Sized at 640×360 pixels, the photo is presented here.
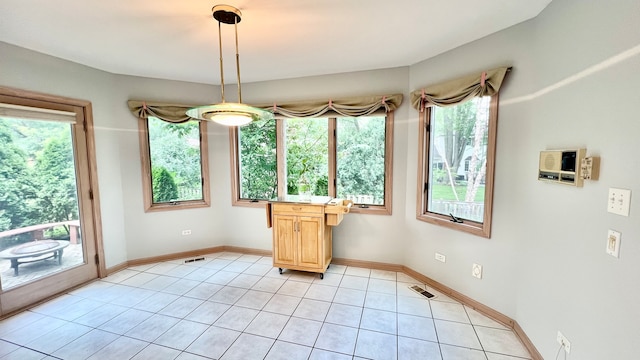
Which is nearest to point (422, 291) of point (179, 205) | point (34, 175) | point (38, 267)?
point (179, 205)

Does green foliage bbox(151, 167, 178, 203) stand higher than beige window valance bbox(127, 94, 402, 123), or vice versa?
beige window valance bbox(127, 94, 402, 123)

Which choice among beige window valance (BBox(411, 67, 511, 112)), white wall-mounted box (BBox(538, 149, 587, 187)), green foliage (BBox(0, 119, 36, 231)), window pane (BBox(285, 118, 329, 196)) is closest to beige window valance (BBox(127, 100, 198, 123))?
green foliage (BBox(0, 119, 36, 231))

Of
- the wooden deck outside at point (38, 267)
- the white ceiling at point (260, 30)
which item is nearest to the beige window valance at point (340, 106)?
the white ceiling at point (260, 30)

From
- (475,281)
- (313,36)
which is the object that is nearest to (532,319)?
(475,281)

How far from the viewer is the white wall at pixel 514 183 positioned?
1.27 meters

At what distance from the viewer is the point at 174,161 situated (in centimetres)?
371

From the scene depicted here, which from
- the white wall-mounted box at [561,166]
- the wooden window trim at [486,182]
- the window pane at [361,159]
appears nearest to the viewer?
the white wall-mounted box at [561,166]

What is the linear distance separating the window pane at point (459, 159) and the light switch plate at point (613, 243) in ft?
3.85

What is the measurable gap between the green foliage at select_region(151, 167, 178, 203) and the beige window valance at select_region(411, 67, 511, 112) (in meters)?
3.40

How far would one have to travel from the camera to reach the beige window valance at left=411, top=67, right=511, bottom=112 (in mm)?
2178

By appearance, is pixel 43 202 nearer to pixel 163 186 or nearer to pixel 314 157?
pixel 163 186

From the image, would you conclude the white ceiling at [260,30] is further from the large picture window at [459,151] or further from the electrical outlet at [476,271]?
the electrical outlet at [476,271]

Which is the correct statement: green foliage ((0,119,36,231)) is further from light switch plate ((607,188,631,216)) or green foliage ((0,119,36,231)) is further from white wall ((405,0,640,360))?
light switch plate ((607,188,631,216))

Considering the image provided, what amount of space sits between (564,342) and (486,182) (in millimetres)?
1247
